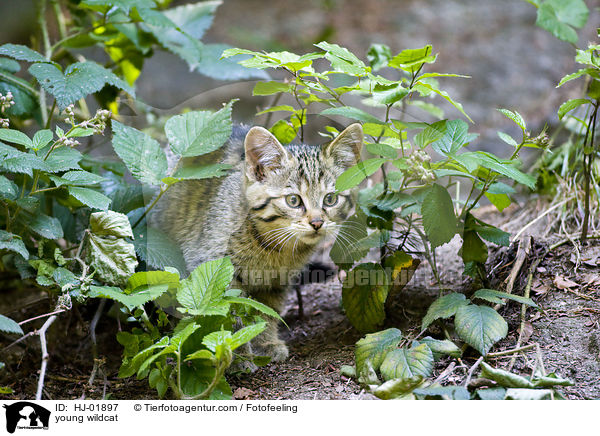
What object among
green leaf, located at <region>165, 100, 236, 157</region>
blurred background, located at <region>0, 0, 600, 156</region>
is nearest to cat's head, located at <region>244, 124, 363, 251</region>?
green leaf, located at <region>165, 100, 236, 157</region>

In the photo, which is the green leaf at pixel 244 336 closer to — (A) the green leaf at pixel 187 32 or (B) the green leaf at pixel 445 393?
(B) the green leaf at pixel 445 393

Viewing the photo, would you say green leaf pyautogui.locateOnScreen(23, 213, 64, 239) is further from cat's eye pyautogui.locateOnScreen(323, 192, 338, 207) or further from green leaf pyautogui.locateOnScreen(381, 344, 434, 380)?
green leaf pyautogui.locateOnScreen(381, 344, 434, 380)

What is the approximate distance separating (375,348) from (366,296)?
344 mm

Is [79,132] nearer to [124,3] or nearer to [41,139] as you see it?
[41,139]

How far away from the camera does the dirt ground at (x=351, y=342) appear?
203 centimetres

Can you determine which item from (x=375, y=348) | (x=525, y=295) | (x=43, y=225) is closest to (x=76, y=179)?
(x=43, y=225)

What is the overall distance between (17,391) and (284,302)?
4.22 ft

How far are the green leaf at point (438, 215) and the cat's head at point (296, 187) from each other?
455 millimetres

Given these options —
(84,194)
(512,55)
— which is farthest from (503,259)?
(512,55)

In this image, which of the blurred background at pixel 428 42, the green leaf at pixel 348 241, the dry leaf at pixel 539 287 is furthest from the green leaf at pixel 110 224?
the blurred background at pixel 428 42

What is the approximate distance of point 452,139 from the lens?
2131 mm

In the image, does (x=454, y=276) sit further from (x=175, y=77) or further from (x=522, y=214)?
(x=175, y=77)

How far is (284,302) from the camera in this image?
2.81 metres
